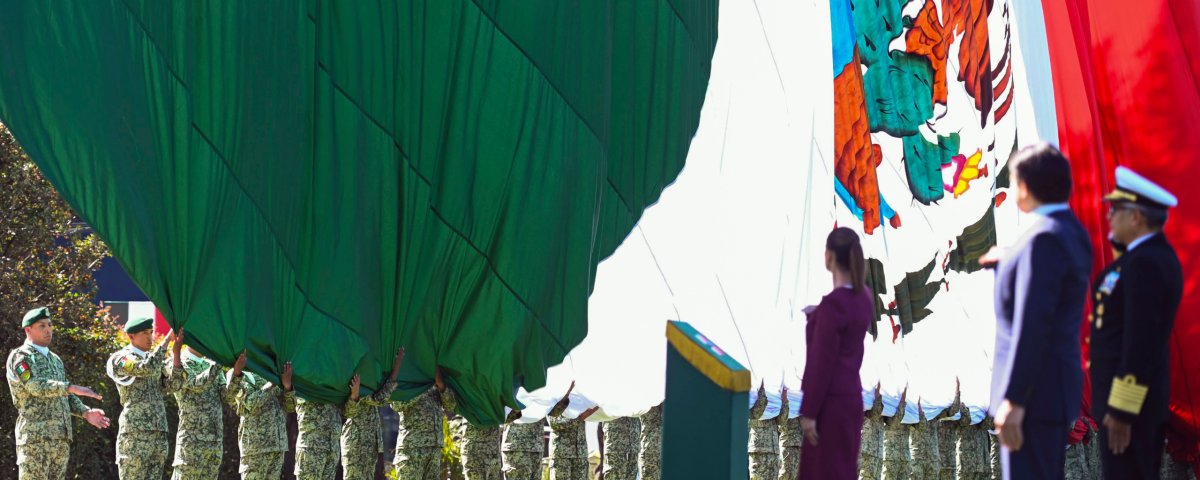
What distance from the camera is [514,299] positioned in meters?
7.09

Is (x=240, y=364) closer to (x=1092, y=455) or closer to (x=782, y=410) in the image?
(x=782, y=410)

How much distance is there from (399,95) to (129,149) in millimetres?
1424

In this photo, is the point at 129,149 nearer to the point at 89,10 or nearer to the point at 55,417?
the point at 89,10

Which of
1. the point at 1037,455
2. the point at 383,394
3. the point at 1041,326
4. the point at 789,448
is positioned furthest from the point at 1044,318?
the point at 789,448

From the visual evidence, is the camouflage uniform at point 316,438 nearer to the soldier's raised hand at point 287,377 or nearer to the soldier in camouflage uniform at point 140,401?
the soldier's raised hand at point 287,377

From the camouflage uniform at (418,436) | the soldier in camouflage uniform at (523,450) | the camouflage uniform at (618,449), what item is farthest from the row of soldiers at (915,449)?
the camouflage uniform at (418,436)

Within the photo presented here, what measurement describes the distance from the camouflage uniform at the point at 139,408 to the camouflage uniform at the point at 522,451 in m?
1.97

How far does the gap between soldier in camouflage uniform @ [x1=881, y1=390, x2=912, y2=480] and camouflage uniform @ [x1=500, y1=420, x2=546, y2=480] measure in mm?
3602

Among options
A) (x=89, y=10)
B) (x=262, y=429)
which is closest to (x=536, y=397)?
(x=262, y=429)

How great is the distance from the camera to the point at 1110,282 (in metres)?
3.70

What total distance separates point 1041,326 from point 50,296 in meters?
8.34

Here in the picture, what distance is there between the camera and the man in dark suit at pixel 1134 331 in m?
3.55

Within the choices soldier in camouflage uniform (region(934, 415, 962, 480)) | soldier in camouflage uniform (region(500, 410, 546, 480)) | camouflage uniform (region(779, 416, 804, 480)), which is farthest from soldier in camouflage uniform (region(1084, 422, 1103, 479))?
soldier in camouflage uniform (region(500, 410, 546, 480))

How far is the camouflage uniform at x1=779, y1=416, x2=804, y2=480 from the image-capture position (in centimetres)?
1000
